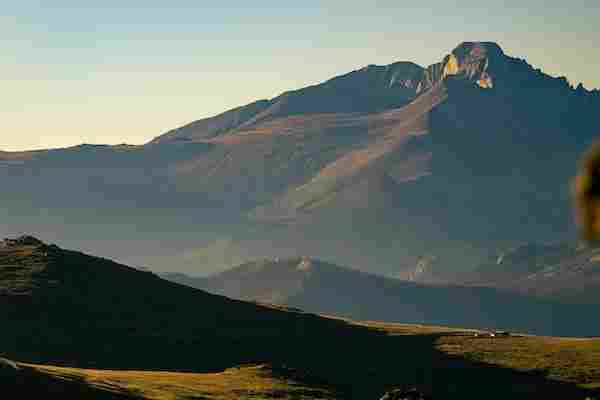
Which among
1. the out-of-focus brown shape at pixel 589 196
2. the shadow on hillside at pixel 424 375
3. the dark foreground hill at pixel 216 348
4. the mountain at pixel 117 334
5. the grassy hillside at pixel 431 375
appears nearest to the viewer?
the out-of-focus brown shape at pixel 589 196

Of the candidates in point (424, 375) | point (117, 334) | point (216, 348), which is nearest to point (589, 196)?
point (424, 375)

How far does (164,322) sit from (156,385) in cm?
7534

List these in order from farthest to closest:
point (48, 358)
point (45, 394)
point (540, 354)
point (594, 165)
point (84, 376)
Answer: point (540, 354)
point (48, 358)
point (84, 376)
point (45, 394)
point (594, 165)

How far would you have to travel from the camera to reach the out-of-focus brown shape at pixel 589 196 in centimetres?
664

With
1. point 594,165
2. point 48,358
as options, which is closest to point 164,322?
point 48,358

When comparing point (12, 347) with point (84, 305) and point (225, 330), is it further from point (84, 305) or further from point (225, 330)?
point (225, 330)

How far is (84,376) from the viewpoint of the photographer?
111625 mm

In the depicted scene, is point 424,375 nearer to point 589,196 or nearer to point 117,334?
point 117,334

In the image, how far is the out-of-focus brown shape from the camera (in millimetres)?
6641

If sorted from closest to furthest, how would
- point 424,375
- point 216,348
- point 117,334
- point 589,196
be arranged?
point 589,196, point 424,375, point 117,334, point 216,348

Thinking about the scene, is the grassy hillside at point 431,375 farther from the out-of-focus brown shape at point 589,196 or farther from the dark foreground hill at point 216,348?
the out-of-focus brown shape at point 589,196

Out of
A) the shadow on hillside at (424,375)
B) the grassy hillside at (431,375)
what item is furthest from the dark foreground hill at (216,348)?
the grassy hillside at (431,375)

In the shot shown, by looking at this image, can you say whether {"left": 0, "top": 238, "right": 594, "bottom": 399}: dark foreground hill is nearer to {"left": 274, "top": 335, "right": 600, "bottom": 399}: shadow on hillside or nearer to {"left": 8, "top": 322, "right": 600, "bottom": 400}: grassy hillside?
{"left": 274, "top": 335, "right": 600, "bottom": 399}: shadow on hillside

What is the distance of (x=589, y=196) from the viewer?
21.9 feet
